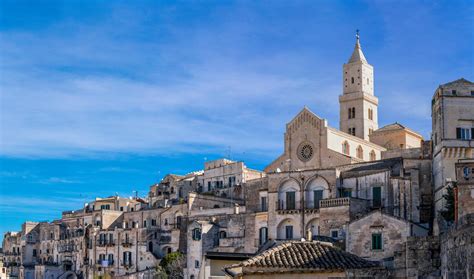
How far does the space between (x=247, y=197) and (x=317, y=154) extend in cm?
779

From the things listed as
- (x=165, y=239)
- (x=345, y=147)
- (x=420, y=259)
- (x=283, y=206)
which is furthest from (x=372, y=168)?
(x=420, y=259)

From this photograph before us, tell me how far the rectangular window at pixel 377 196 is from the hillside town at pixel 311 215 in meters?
0.11

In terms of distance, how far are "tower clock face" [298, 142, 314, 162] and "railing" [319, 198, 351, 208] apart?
1736 cm

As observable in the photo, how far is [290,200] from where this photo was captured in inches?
2633

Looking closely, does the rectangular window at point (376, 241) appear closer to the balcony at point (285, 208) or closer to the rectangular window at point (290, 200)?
the balcony at point (285, 208)

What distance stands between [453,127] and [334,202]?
1020 centimetres

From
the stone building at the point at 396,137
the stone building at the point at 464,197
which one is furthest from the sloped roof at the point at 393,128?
the stone building at the point at 464,197

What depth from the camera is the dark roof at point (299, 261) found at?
24656mm

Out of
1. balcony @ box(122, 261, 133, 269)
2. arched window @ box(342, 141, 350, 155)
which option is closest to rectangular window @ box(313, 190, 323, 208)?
arched window @ box(342, 141, 350, 155)

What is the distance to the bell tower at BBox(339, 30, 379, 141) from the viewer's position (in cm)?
9456

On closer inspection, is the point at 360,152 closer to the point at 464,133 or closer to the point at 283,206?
the point at 283,206

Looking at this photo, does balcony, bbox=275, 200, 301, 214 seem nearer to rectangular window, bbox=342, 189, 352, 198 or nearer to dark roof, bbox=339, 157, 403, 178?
rectangular window, bbox=342, 189, 352, 198

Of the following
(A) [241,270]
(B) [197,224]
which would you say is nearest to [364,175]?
(B) [197,224]

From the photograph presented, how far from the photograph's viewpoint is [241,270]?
2469 centimetres
